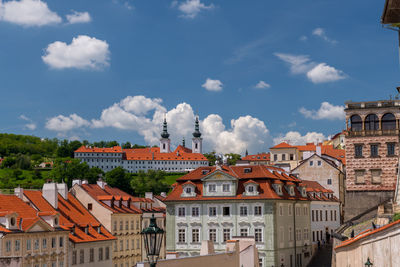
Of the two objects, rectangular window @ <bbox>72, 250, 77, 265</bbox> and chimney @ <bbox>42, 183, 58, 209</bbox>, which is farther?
chimney @ <bbox>42, 183, 58, 209</bbox>

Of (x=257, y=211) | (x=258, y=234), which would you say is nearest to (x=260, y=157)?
(x=257, y=211)

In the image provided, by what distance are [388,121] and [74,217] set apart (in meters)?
31.4

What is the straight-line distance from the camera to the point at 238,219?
5231cm

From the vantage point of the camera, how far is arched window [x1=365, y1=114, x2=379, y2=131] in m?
53.6

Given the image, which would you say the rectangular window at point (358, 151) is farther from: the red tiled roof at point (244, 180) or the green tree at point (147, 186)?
the green tree at point (147, 186)

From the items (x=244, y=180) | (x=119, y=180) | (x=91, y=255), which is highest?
(x=119, y=180)

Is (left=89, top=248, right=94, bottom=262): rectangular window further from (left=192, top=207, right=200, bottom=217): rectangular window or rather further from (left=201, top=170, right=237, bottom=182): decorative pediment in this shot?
(left=201, top=170, right=237, bottom=182): decorative pediment

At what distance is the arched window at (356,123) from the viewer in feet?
177

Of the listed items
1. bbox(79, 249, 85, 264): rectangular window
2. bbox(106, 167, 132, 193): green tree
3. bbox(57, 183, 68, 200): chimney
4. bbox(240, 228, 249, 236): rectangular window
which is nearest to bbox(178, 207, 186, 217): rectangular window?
bbox(240, 228, 249, 236): rectangular window

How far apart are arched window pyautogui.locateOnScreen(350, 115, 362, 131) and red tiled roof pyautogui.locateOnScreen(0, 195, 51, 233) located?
3098 cm

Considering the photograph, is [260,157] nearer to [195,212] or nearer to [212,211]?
[195,212]

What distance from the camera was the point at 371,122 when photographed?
177 feet

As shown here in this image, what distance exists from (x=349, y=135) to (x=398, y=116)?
4.93 meters

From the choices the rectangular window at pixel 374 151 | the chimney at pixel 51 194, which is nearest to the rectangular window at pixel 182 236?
the chimney at pixel 51 194
